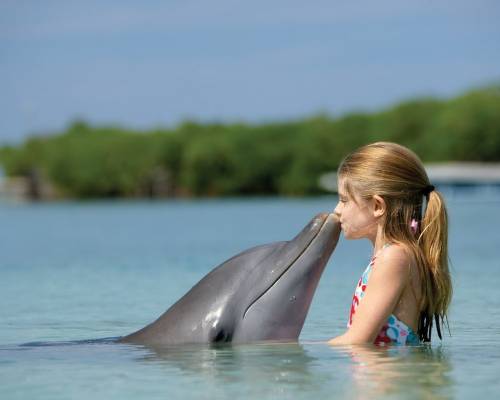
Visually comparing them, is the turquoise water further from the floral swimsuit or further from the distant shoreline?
the distant shoreline

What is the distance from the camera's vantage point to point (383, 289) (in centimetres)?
738

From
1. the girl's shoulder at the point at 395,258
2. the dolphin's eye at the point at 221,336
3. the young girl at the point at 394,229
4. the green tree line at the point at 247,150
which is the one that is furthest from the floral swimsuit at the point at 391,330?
the green tree line at the point at 247,150

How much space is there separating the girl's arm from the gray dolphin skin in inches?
14.5

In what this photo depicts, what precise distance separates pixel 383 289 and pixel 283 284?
641 millimetres

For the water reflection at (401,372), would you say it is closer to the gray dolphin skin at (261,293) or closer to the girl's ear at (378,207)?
the gray dolphin skin at (261,293)

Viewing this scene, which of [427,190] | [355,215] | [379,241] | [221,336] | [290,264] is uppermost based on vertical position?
[427,190]

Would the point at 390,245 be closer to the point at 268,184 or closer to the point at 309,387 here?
the point at 309,387

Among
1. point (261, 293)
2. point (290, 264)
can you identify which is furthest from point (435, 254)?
point (261, 293)

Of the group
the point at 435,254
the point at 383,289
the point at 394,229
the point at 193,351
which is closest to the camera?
the point at 383,289

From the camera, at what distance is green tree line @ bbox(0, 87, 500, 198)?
119312 millimetres

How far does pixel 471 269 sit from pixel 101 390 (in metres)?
12.3

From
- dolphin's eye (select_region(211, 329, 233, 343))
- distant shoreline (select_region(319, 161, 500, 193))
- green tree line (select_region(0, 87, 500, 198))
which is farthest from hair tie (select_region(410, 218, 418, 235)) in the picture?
green tree line (select_region(0, 87, 500, 198))

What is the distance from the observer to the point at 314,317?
40.2 ft

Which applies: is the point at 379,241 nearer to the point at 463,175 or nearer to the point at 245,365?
the point at 245,365
